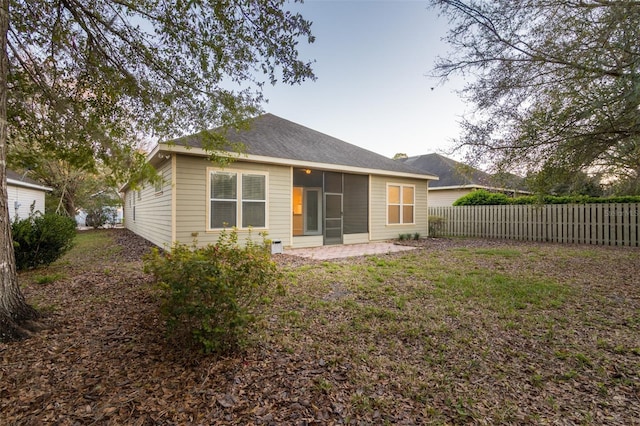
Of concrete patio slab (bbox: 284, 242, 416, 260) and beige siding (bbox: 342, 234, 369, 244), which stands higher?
beige siding (bbox: 342, 234, 369, 244)

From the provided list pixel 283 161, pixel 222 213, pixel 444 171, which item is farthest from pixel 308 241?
pixel 444 171

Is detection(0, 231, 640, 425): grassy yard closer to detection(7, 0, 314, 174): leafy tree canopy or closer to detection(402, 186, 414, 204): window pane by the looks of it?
detection(7, 0, 314, 174): leafy tree canopy

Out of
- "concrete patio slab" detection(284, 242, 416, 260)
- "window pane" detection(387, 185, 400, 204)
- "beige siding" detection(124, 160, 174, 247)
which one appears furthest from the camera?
"window pane" detection(387, 185, 400, 204)

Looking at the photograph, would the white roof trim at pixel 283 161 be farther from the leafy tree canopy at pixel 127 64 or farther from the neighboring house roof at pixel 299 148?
the leafy tree canopy at pixel 127 64

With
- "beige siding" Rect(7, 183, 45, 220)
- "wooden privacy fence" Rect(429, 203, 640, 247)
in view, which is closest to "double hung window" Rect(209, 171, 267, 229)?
"wooden privacy fence" Rect(429, 203, 640, 247)

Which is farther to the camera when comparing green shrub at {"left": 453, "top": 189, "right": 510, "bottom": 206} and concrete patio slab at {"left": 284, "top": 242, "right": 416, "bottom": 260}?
green shrub at {"left": 453, "top": 189, "right": 510, "bottom": 206}

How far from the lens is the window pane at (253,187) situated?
8578 mm

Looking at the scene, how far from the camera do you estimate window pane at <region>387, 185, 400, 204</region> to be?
477 inches

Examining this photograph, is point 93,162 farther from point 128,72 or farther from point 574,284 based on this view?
point 574,284

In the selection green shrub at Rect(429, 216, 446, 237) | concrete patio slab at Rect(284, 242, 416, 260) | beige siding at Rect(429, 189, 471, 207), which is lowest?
concrete patio slab at Rect(284, 242, 416, 260)

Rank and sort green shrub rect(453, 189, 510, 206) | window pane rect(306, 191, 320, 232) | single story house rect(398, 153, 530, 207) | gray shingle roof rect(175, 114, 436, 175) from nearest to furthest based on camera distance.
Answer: single story house rect(398, 153, 530, 207) → gray shingle roof rect(175, 114, 436, 175) → window pane rect(306, 191, 320, 232) → green shrub rect(453, 189, 510, 206)

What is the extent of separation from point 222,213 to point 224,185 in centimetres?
77

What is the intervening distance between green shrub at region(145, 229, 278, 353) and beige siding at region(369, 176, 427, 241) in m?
9.19

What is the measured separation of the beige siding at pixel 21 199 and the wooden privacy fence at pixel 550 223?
744 inches
